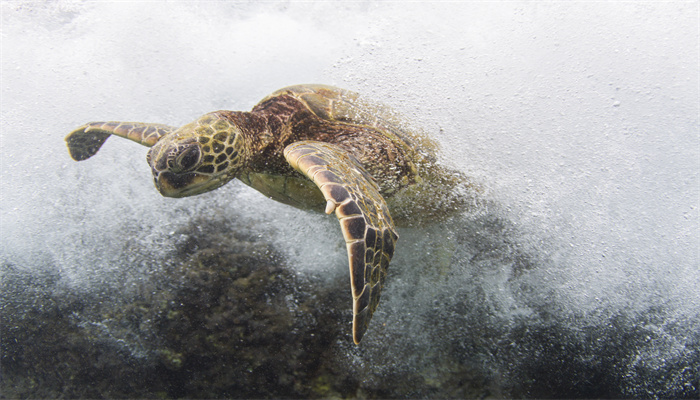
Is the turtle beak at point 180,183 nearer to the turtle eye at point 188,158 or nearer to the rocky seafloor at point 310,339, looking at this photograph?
the turtle eye at point 188,158

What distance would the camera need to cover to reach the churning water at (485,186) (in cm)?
229

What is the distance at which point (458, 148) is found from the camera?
7.41ft

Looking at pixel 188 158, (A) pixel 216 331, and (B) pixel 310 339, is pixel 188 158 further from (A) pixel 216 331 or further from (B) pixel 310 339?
(B) pixel 310 339

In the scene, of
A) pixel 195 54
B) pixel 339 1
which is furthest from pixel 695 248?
pixel 195 54

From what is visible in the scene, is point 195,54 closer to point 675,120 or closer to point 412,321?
point 412,321

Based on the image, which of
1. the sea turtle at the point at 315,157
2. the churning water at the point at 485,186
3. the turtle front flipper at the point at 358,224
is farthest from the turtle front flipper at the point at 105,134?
the turtle front flipper at the point at 358,224

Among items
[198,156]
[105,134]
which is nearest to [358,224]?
[198,156]

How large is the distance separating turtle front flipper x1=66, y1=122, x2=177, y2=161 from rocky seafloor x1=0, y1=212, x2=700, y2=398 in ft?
2.63

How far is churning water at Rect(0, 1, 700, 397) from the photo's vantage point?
→ 2.29 m

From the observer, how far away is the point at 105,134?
2426 mm

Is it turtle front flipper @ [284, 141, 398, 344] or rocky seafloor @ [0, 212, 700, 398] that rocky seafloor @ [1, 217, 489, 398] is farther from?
turtle front flipper @ [284, 141, 398, 344]

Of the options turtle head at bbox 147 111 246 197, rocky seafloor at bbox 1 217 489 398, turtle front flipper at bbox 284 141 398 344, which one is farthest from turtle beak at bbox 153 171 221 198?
rocky seafloor at bbox 1 217 489 398

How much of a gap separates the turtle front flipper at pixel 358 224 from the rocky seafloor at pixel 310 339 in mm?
1261

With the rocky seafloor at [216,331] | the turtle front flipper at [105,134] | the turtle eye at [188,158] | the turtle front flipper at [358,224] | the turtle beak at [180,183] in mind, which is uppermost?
the turtle front flipper at [358,224]
